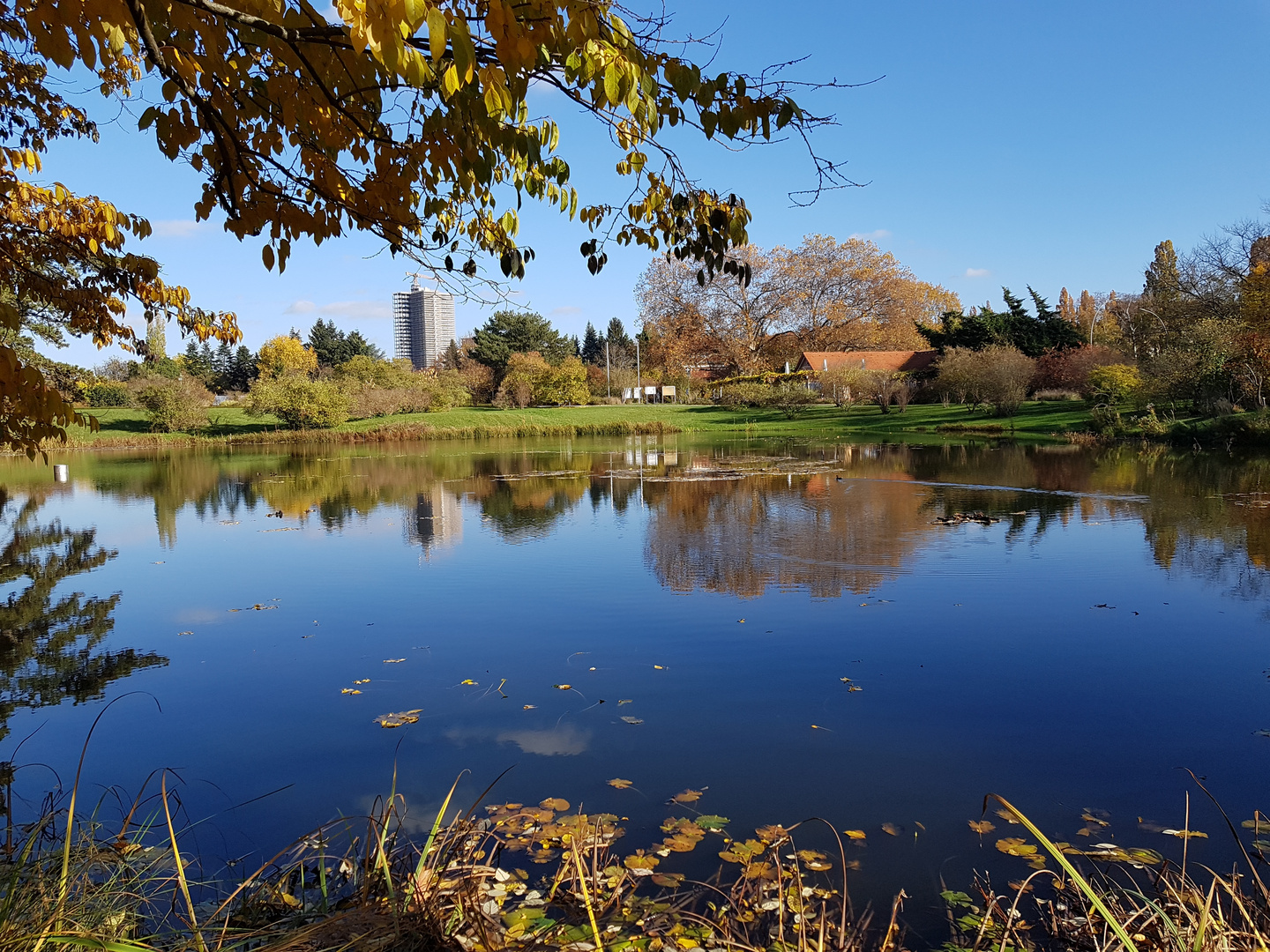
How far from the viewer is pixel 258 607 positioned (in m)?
9.75

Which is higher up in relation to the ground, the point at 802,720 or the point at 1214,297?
the point at 1214,297

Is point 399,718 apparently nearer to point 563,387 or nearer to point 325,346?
point 563,387

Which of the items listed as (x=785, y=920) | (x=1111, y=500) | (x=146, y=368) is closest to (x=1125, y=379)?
(x=1111, y=500)

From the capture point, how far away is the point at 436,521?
16.1 m

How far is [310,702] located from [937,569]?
751 centimetres

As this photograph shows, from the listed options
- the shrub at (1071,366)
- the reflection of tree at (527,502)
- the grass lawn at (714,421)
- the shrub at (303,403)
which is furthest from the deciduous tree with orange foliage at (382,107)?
the shrub at (303,403)

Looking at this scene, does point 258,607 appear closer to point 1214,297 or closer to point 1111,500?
point 1111,500

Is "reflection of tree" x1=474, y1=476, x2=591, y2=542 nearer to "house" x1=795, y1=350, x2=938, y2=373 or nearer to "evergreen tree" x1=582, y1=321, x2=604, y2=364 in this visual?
"house" x1=795, y1=350, x2=938, y2=373

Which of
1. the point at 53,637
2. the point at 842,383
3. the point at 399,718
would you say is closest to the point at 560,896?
the point at 399,718

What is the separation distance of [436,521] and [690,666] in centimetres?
1002

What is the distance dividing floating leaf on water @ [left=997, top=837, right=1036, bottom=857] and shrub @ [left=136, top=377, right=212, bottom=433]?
5503 centimetres

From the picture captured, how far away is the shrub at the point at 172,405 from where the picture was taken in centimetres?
5041

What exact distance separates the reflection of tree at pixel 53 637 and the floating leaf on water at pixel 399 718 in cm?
261

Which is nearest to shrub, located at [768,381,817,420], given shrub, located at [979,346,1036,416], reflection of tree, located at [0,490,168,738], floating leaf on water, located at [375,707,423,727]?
shrub, located at [979,346,1036,416]
